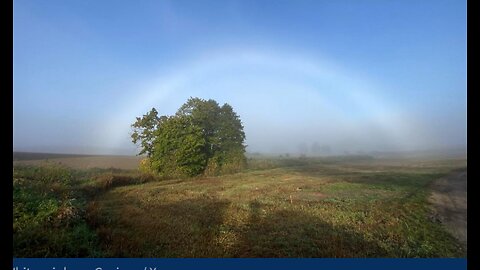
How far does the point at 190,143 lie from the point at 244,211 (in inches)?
38.5

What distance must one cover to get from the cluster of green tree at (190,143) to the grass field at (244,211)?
14cm

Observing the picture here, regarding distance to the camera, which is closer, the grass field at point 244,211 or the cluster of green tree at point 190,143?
the grass field at point 244,211

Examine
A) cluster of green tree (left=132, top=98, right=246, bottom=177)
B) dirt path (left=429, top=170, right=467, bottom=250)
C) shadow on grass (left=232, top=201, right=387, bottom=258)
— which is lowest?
shadow on grass (left=232, top=201, right=387, bottom=258)

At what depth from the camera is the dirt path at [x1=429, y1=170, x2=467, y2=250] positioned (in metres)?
3.73

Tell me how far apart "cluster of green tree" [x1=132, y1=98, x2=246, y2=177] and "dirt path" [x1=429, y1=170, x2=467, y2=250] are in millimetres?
2063

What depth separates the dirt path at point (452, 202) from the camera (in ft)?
12.2

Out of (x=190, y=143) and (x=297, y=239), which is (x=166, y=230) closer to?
(x=190, y=143)

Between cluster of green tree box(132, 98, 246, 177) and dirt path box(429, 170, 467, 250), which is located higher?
cluster of green tree box(132, 98, 246, 177)

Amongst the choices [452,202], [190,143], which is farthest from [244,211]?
[452,202]

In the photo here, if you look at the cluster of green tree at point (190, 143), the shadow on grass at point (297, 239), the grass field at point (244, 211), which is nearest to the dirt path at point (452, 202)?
the grass field at point (244, 211)

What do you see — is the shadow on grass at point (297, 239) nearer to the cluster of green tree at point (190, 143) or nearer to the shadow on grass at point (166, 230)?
the shadow on grass at point (166, 230)

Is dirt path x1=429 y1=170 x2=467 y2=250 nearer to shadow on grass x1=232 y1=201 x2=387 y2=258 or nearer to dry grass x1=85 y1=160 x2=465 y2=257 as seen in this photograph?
dry grass x1=85 y1=160 x2=465 y2=257

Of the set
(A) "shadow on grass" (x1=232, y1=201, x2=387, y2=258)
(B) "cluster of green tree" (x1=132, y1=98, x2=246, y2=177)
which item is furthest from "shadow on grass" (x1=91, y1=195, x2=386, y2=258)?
(B) "cluster of green tree" (x1=132, y1=98, x2=246, y2=177)
